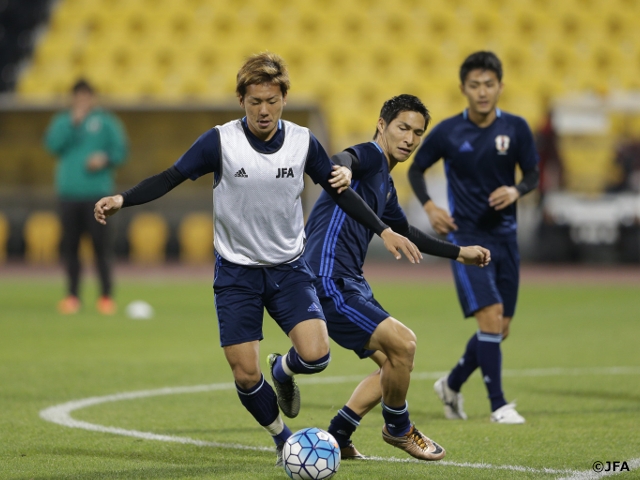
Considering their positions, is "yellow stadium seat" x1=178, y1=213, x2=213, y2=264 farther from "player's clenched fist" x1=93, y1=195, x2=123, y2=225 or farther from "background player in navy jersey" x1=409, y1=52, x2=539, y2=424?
"player's clenched fist" x1=93, y1=195, x2=123, y2=225

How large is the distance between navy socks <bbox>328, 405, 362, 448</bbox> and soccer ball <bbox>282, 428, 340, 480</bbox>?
42 centimetres

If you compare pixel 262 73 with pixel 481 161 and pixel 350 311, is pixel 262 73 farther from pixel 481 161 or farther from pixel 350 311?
pixel 481 161

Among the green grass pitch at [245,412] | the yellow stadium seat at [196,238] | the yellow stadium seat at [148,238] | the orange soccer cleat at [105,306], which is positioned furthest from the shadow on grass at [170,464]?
the yellow stadium seat at [148,238]

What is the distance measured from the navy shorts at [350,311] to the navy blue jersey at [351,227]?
60mm

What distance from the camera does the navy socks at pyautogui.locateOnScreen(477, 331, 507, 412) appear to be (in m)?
5.97

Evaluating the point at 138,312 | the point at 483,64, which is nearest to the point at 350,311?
the point at 483,64

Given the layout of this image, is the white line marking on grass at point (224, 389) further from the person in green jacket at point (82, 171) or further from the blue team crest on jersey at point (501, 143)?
the person in green jacket at point (82, 171)

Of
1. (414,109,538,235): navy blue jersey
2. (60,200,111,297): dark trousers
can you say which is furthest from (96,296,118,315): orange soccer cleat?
(414,109,538,235): navy blue jersey

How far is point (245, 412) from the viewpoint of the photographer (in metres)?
6.02

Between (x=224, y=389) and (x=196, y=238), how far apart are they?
1174cm

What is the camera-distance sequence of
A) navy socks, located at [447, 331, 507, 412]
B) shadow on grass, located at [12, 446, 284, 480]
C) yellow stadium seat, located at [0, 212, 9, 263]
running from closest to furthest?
shadow on grass, located at [12, 446, 284, 480] < navy socks, located at [447, 331, 507, 412] < yellow stadium seat, located at [0, 212, 9, 263]

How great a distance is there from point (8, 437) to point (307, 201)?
12421 millimetres

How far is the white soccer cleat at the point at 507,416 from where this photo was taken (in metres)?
5.68

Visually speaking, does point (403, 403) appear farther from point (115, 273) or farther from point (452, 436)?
point (115, 273)
